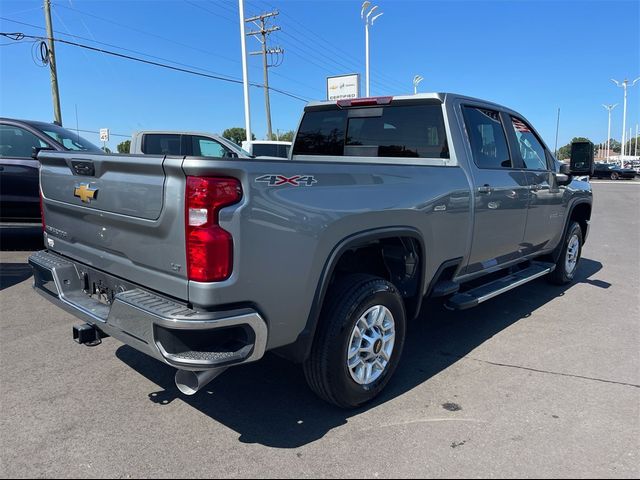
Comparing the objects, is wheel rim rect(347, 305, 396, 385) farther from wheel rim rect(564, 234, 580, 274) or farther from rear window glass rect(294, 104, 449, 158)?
wheel rim rect(564, 234, 580, 274)

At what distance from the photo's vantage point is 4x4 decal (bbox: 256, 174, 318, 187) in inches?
97.0

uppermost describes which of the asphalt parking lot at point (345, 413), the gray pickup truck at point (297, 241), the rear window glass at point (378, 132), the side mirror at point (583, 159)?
the rear window glass at point (378, 132)

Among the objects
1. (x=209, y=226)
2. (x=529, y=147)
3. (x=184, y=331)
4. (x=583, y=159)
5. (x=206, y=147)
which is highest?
(x=206, y=147)

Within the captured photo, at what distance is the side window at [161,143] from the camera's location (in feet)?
31.3

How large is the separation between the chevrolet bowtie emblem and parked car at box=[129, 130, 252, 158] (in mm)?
6249

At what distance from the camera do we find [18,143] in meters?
7.48

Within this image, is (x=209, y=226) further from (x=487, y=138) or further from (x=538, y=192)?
(x=538, y=192)

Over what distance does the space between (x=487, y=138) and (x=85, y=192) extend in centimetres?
338

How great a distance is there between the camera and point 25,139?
7.50 meters

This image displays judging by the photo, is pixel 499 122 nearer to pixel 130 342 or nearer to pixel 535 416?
pixel 535 416

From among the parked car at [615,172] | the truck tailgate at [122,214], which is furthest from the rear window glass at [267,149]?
the parked car at [615,172]

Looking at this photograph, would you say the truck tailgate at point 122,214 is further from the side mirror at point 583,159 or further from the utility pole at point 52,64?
the utility pole at point 52,64

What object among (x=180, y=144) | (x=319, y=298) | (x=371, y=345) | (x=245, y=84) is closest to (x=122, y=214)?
(x=319, y=298)

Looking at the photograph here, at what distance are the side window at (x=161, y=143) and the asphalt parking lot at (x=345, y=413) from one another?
211 inches
